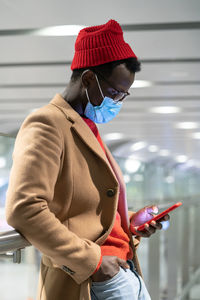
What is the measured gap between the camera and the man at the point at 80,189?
53.1 inches

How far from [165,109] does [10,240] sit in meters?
5.18

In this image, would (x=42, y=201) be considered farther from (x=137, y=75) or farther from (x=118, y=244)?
(x=137, y=75)

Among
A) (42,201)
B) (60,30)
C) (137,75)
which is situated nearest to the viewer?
(42,201)

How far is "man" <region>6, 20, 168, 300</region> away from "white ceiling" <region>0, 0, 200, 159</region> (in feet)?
3.62

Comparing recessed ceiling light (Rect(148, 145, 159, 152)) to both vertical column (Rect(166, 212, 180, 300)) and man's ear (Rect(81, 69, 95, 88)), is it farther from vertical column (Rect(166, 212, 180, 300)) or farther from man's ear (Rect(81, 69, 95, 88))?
man's ear (Rect(81, 69, 95, 88))

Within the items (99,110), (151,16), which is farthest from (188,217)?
(99,110)

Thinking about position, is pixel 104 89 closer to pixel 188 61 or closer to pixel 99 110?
pixel 99 110

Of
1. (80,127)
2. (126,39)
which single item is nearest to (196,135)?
(126,39)

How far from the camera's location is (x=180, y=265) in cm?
737

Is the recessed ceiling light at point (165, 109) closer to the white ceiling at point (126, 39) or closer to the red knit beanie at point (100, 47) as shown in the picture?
the white ceiling at point (126, 39)

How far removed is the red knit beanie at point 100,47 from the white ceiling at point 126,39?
1016mm

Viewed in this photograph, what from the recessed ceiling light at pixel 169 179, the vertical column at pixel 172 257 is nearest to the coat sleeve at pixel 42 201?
the vertical column at pixel 172 257

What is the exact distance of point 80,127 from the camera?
157 centimetres

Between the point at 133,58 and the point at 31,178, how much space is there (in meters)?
0.64
